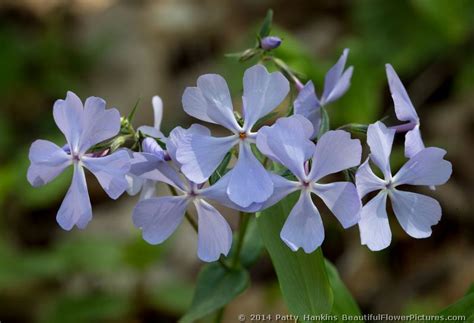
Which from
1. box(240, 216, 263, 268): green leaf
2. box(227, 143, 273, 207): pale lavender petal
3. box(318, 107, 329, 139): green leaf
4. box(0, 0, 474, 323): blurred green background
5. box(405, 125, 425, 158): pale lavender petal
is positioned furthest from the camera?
box(0, 0, 474, 323): blurred green background

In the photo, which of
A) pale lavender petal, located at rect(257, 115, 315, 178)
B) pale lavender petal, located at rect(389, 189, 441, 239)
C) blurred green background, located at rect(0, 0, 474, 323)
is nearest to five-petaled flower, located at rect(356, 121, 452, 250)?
pale lavender petal, located at rect(389, 189, 441, 239)

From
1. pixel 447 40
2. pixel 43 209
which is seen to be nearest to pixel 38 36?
pixel 43 209

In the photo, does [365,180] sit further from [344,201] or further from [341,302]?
[341,302]

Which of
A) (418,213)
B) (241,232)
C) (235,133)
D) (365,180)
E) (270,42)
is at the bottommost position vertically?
(241,232)

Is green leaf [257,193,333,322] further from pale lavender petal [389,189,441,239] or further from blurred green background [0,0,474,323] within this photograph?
blurred green background [0,0,474,323]

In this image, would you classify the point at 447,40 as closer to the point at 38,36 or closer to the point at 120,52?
the point at 120,52

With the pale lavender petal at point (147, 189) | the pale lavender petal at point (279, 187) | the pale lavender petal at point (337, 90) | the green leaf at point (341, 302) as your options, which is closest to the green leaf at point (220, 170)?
the pale lavender petal at point (279, 187)

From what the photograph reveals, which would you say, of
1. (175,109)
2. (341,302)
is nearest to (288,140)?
(341,302)
